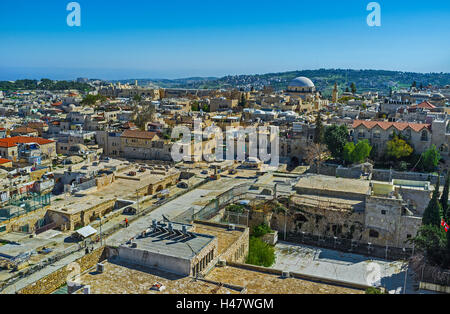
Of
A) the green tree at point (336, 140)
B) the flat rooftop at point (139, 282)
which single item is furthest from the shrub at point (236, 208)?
the green tree at point (336, 140)

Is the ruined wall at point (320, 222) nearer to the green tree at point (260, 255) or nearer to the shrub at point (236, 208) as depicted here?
the shrub at point (236, 208)

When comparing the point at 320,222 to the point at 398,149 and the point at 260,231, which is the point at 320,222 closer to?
the point at 260,231

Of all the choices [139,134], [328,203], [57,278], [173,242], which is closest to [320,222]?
[328,203]
